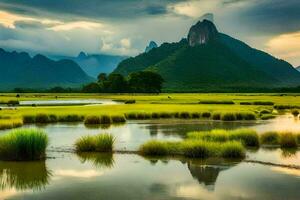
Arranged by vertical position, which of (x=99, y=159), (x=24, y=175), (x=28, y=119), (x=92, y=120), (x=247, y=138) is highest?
(x=28, y=119)

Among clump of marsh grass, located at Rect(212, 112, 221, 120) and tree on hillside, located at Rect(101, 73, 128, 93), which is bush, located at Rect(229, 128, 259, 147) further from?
tree on hillside, located at Rect(101, 73, 128, 93)

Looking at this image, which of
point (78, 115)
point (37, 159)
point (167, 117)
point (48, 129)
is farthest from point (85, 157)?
point (167, 117)

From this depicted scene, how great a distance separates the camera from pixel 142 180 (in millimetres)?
20438

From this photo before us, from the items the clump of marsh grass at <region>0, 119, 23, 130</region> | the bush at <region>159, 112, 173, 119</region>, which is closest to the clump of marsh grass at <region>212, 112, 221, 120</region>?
the bush at <region>159, 112, 173, 119</region>

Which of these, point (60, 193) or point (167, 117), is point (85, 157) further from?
point (167, 117)

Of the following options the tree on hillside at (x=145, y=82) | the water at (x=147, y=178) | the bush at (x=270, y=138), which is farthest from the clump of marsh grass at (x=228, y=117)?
the tree on hillside at (x=145, y=82)

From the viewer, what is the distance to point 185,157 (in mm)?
26328

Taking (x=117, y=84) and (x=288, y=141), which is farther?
(x=117, y=84)

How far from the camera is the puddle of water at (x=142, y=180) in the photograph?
1790cm

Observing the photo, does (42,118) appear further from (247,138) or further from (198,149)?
(198,149)

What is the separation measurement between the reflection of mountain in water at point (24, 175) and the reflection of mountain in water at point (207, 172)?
Result: 6718 mm

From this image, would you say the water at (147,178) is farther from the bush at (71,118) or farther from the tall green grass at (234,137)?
the bush at (71,118)

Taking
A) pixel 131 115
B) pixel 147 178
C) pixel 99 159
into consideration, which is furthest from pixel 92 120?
pixel 147 178

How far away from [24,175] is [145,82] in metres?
145
